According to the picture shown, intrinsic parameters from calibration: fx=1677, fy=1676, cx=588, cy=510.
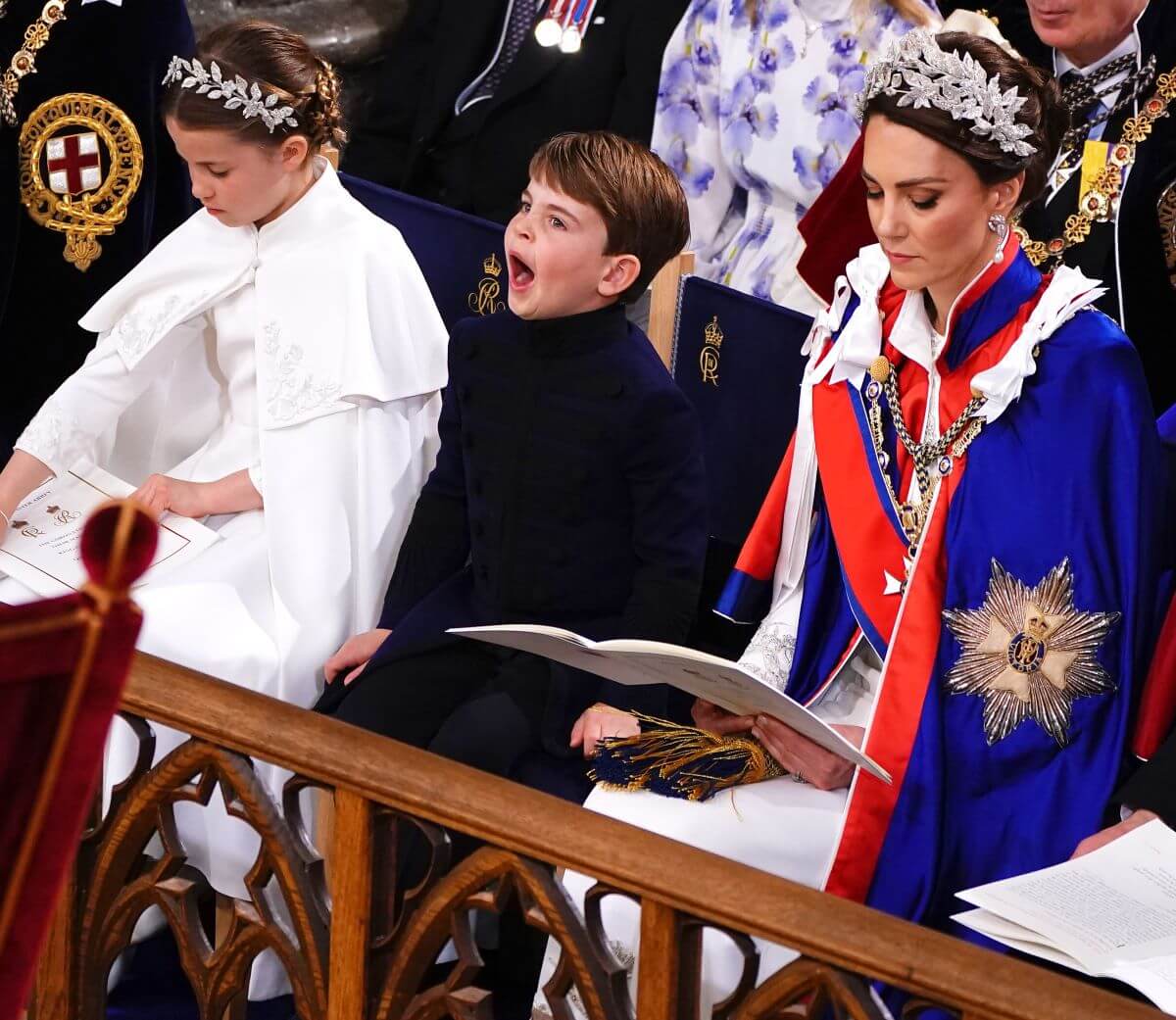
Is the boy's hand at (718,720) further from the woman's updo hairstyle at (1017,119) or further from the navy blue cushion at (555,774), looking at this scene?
the woman's updo hairstyle at (1017,119)

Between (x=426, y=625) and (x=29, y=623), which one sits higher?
(x=29, y=623)

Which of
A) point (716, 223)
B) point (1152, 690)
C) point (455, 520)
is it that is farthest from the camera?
point (716, 223)

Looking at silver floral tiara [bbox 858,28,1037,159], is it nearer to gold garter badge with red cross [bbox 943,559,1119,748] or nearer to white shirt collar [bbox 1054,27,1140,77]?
gold garter badge with red cross [bbox 943,559,1119,748]

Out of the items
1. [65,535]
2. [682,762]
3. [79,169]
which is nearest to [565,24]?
[79,169]

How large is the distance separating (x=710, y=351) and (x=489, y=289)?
455 mm

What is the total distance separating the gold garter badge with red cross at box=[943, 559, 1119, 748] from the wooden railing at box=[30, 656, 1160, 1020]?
27.6 inches

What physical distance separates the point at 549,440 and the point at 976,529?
0.73 m

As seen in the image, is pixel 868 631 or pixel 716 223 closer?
pixel 868 631

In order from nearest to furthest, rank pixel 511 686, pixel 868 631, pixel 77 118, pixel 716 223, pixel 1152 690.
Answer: pixel 1152 690
pixel 868 631
pixel 511 686
pixel 77 118
pixel 716 223

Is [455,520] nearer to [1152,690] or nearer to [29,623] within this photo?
[1152,690]

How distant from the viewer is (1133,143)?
3.02 metres

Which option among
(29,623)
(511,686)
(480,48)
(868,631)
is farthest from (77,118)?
(29,623)

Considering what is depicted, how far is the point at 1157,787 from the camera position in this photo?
209 cm

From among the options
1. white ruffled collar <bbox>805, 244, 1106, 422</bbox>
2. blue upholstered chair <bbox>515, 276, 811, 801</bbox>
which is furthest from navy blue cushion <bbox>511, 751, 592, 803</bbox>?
white ruffled collar <bbox>805, 244, 1106, 422</bbox>
